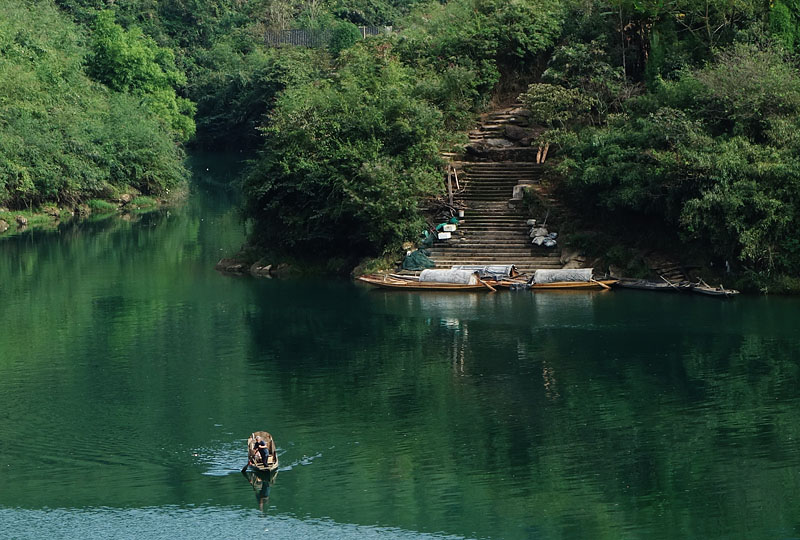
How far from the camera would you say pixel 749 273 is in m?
38.9

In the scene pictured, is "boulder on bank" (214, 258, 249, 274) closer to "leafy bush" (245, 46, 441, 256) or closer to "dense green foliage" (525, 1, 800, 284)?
"leafy bush" (245, 46, 441, 256)

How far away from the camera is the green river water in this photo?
2120 cm

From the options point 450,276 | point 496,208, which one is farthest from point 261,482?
point 496,208

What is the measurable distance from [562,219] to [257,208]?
443 inches

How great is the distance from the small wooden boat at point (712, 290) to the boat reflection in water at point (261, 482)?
66.3 ft

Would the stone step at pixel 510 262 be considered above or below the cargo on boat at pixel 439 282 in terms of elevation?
above

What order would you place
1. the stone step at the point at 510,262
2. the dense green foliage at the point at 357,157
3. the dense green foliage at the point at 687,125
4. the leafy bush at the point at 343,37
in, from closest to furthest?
the dense green foliage at the point at 687,125, the stone step at the point at 510,262, the dense green foliage at the point at 357,157, the leafy bush at the point at 343,37

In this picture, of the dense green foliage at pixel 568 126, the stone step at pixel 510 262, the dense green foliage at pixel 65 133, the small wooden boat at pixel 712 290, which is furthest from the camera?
the dense green foliage at pixel 65 133

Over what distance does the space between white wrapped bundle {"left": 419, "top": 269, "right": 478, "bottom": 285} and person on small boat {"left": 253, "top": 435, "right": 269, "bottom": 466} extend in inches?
733

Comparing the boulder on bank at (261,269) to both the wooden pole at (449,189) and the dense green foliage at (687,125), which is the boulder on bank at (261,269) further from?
the dense green foliage at (687,125)

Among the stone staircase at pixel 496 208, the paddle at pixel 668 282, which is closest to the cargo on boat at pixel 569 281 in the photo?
the stone staircase at pixel 496 208

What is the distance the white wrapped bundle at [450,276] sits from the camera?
40531 millimetres

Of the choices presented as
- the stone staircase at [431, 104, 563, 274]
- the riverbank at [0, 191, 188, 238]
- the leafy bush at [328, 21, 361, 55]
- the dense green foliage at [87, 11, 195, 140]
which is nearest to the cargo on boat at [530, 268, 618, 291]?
the stone staircase at [431, 104, 563, 274]

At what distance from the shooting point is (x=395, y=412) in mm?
27328
